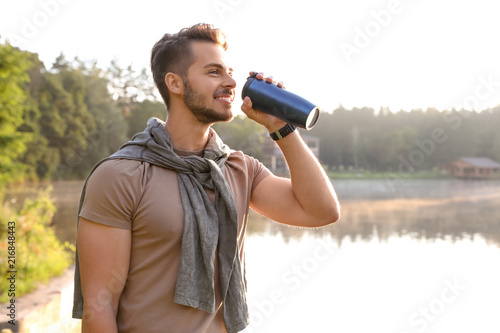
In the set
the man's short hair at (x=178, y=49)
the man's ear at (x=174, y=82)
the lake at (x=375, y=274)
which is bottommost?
the lake at (x=375, y=274)

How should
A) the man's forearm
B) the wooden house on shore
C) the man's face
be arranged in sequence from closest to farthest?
1. the man's forearm
2. the man's face
3. the wooden house on shore

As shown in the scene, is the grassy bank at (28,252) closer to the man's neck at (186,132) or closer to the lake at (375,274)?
the lake at (375,274)

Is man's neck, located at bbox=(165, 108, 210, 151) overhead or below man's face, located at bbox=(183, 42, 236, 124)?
below

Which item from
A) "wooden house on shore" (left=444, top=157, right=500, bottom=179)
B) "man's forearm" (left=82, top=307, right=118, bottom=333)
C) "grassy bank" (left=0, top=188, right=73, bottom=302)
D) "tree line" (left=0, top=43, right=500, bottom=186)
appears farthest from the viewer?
"wooden house on shore" (left=444, top=157, right=500, bottom=179)

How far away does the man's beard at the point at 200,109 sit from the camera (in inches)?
48.4

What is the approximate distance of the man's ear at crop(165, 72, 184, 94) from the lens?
128 cm

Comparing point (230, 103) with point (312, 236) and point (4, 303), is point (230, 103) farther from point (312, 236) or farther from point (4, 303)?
point (312, 236)

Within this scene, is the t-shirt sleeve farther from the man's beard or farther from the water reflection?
the water reflection

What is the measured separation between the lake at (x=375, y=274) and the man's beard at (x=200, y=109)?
0.97 m

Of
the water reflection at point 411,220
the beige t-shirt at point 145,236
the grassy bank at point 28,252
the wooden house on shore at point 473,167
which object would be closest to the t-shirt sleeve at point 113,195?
the beige t-shirt at point 145,236

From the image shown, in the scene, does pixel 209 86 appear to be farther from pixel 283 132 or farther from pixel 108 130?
pixel 108 130

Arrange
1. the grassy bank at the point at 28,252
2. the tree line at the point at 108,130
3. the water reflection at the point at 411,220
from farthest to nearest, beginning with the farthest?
the tree line at the point at 108,130, the water reflection at the point at 411,220, the grassy bank at the point at 28,252

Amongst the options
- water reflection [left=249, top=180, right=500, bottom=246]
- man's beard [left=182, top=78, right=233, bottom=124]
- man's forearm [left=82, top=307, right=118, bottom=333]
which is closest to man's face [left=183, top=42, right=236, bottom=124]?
man's beard [left=182, top=78, right=233, bottom=124]

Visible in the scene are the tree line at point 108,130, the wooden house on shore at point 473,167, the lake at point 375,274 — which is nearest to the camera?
the lake at point 375,274
